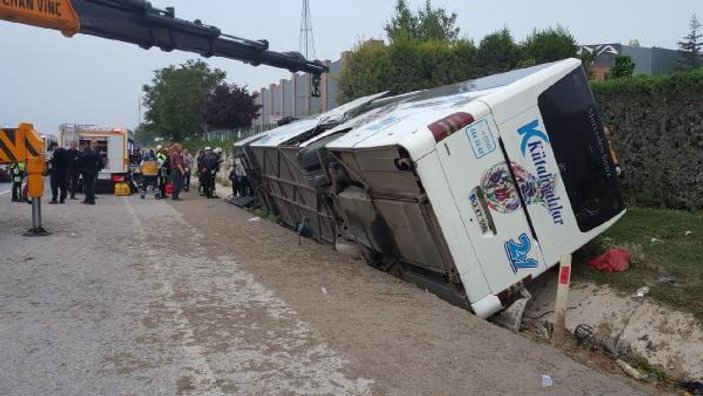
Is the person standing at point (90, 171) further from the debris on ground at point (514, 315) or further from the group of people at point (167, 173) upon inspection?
the debris on ground at point (514, 315)

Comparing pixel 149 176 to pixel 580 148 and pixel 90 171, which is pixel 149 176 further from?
pixel 580 148

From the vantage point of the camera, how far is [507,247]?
20.6 feet

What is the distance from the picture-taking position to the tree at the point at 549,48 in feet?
68.2

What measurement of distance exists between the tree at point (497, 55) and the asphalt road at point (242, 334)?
1381cm

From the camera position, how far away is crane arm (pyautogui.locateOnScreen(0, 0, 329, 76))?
10469mm

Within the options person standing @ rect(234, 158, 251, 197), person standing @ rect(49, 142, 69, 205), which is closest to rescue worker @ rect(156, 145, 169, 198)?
person standing @ rect(234, 158, 251, 197)

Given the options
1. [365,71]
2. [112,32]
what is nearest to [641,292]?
[112,32]

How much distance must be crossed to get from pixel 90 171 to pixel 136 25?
5611mm

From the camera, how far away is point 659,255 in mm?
7445

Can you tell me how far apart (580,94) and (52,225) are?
9.15m

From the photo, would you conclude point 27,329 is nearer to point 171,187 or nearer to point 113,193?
point 171,187

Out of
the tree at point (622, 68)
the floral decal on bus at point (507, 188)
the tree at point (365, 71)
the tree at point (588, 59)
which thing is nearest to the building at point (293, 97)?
the tree at point (365, 71)

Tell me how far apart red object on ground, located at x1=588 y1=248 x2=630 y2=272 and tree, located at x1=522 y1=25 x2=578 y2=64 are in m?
14.3

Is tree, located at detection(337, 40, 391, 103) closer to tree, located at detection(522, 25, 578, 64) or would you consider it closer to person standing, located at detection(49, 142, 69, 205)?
tree, located at detection(522, 25, 578, 64)
